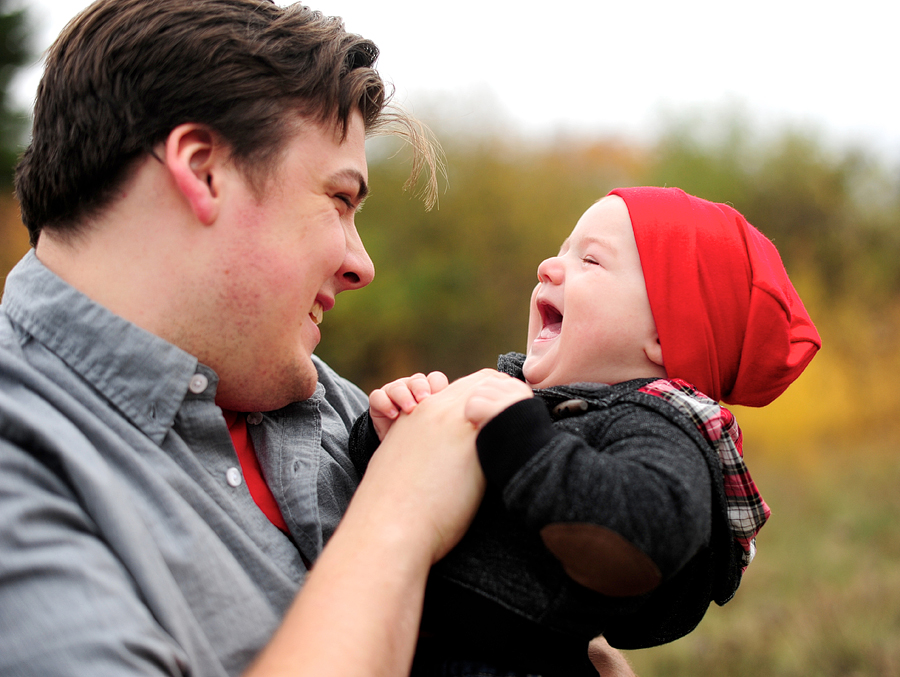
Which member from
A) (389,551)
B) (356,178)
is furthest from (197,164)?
(389,551)

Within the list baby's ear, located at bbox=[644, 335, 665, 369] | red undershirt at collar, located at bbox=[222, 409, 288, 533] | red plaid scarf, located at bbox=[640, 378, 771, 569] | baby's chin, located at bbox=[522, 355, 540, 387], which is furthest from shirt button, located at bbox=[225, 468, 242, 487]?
baby's ear, located at bbox=[644, 335, 665, 369]

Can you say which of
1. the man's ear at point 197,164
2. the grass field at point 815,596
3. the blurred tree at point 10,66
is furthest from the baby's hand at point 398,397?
the blurred tree at point 10,66

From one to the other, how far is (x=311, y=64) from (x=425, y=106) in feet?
53.1

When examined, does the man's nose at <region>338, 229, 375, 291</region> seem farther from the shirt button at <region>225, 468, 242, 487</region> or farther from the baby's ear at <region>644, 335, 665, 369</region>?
the baby's ear at <region>644, 335, 665, 369</region>

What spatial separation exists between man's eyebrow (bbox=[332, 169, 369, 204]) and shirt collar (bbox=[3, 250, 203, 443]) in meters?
0.61

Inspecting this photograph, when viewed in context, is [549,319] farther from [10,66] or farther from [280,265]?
[10,66]

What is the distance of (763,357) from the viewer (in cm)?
194

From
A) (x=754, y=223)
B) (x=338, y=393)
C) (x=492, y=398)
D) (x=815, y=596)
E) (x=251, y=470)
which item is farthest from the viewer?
(x=754, y=223)

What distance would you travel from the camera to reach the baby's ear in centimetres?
193

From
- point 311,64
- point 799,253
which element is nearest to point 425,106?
point 799,253

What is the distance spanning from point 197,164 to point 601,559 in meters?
1.26

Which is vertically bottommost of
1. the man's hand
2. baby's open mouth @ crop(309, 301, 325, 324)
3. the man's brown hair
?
the man's hand

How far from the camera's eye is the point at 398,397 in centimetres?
188

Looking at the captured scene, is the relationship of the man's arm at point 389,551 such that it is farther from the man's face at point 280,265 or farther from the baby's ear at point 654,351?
the baby's ear at point 654,351
